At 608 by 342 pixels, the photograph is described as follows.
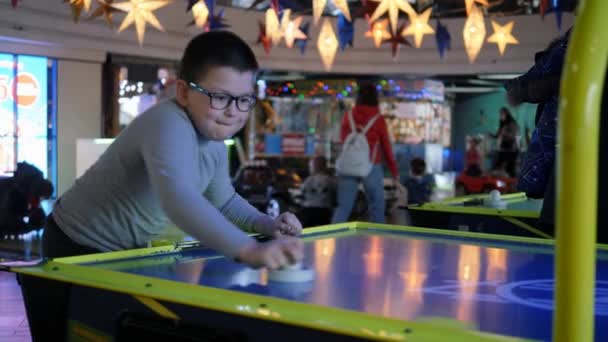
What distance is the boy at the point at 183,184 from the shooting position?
1570mm

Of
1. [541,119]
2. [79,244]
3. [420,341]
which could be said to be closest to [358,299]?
[420,341]

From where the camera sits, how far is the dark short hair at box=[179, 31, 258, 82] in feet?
5.96

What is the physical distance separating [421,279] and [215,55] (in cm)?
66

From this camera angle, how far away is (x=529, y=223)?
3371 millimetres

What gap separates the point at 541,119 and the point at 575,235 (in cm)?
211

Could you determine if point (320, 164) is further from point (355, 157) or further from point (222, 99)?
point (222, 99)

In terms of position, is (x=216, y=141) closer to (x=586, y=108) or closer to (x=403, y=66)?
(x=586, y=108)

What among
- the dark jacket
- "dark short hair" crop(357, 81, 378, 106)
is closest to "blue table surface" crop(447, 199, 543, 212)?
the dark jacket

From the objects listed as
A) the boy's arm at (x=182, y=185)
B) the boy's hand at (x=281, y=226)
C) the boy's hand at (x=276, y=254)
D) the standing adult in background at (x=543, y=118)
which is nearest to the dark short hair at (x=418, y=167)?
the standing adult in background at (x=543, y=118)

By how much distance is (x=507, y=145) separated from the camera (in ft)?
44.7

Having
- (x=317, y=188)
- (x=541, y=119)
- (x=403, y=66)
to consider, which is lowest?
(x=317, y=188)

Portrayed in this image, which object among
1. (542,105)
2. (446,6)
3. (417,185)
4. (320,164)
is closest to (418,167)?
(417,185)

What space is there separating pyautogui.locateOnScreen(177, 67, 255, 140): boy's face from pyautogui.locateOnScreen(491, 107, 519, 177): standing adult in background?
1218 centimetres

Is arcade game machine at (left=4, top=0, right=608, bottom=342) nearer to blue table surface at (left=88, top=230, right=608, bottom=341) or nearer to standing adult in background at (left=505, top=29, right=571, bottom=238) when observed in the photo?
blue table surface at (left=88, top=230, right=608, bottom=341)
